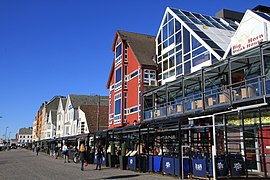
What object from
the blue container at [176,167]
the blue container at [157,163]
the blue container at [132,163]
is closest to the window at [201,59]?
the blue container at [132,163]

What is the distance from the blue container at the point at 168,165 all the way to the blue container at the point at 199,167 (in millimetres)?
1373

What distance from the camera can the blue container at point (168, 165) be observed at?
586 inches

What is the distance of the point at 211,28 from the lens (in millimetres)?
27438

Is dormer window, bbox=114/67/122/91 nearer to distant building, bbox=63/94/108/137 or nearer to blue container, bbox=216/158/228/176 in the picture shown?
distant building, bbox=63/94/108/137

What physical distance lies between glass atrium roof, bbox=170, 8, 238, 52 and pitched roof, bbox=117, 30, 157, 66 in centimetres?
579

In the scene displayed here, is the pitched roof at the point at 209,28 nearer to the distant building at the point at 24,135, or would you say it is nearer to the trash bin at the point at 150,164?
the trash bin at the point at 150,164

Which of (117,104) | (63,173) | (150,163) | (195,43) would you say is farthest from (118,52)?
(63,173)

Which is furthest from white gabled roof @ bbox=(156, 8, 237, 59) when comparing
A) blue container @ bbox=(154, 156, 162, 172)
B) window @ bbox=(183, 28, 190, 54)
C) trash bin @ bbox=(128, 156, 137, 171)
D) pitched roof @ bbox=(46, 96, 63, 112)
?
pitched roof @ bbox=(46, 96, 63, 112)

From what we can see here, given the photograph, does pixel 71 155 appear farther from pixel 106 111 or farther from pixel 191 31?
pixel 106 111

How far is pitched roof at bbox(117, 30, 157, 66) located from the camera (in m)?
32.6

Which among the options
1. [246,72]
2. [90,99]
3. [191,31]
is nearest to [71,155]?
[191,31]

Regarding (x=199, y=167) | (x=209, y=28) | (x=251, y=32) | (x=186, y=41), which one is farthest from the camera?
(x=209, y=28)

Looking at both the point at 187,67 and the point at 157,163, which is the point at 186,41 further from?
the point at 157,163

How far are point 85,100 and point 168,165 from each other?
49.5 metres
